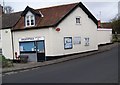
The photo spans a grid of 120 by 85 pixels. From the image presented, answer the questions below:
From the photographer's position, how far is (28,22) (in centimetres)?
3111

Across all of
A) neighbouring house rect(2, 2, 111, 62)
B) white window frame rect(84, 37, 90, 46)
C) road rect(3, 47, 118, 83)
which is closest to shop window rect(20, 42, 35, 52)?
neighbouring house rect(2, 2, 111, 62)

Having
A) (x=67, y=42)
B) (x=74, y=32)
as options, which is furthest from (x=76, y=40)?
(x=67, y=42)

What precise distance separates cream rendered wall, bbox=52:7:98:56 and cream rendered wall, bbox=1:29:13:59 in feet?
23.1

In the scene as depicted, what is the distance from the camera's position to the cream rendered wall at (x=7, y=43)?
107 feet

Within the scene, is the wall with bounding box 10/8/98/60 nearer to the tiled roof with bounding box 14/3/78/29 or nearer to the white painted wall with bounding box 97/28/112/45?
the tiled roof with bounding box 14/3/78/29

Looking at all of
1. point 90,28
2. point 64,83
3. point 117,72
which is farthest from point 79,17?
point 64,83

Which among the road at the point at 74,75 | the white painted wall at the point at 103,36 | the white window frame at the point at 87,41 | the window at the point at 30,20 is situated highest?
the window at the point at 30,20

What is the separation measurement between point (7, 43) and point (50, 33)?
7596 mm

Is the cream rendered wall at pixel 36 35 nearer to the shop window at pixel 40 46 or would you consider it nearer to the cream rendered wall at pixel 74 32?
the cream rendered wall at pixel 74 32

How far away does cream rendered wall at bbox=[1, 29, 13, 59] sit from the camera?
3259cm

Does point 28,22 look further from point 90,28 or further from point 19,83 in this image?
point 19,83

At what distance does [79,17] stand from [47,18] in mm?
3933

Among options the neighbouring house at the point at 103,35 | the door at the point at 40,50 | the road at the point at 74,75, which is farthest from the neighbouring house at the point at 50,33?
the neighbouring house at the point at 103,35

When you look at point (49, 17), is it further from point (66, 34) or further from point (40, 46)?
point (40, 46)
